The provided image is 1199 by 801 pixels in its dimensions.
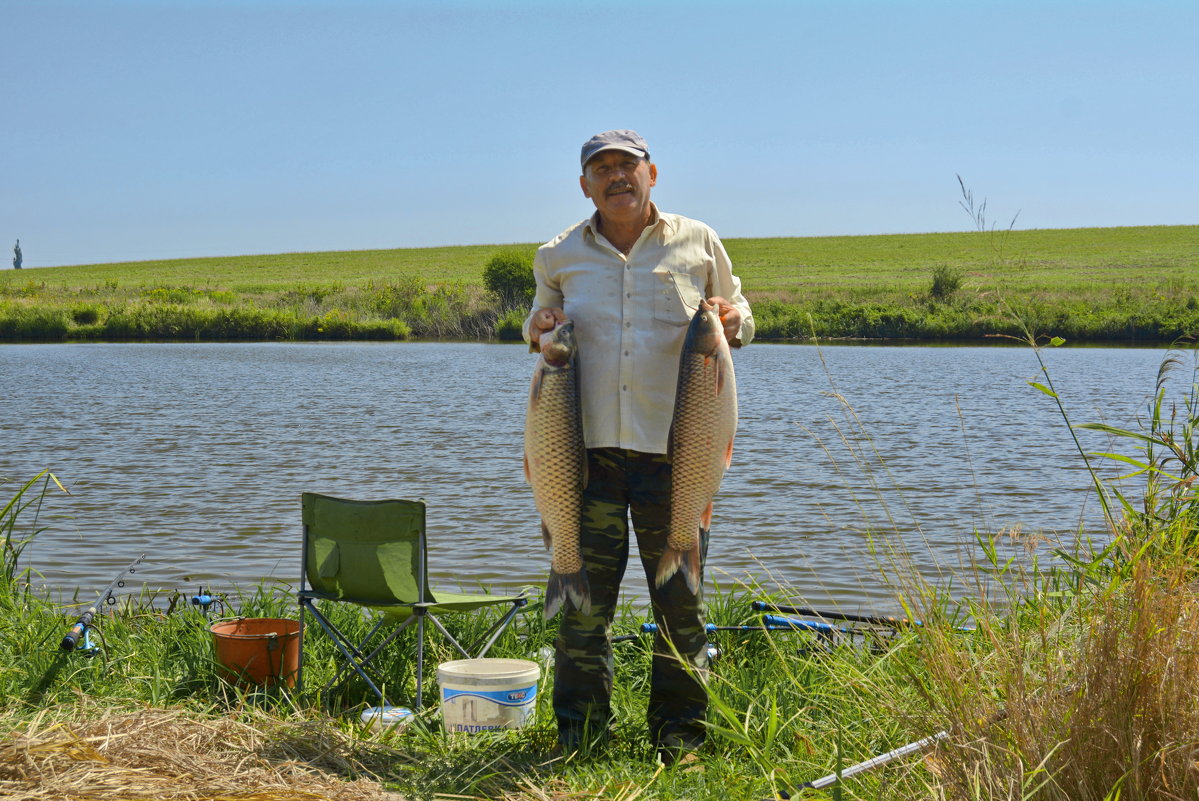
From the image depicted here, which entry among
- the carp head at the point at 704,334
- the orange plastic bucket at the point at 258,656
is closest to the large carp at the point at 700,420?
the carp head at the point at 704,334

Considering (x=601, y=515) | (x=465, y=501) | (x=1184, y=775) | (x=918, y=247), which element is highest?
(x=918, y=247)

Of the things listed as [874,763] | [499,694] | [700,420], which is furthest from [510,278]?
[874,763]

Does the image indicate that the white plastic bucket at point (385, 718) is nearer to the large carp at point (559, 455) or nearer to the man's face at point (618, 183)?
the large carp at point (559, 455)

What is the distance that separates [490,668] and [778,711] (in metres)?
1.10

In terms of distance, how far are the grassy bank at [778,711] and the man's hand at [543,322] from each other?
1261 mm

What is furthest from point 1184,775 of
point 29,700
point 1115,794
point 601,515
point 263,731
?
point 29,700

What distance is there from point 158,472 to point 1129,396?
17255 millimetres

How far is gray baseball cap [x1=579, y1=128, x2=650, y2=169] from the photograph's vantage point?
3500 mm

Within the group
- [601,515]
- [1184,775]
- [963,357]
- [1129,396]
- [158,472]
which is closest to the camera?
[1184,775]

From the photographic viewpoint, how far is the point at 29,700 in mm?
4055

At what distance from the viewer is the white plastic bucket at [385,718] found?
3.97 metres

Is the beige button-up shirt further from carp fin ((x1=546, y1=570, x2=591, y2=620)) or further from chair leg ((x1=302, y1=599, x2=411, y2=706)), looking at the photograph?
chair leg ((x1=302, y1=599, x2=411, y2=706))

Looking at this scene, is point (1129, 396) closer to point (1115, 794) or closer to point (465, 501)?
point (465, 501)

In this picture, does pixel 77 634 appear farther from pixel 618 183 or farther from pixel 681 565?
pixel 618 183
